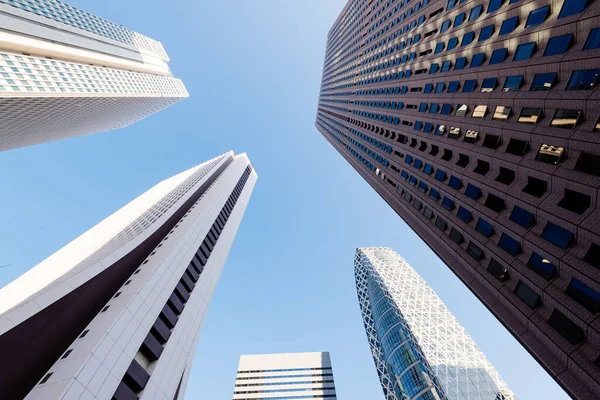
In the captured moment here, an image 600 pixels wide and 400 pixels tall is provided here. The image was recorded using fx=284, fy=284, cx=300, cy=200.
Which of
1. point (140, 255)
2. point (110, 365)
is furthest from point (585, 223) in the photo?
point (140, 255)

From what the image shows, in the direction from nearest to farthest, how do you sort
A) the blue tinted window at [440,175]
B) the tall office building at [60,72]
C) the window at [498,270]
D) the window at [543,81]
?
the window at [543,81] < the window at [498,270] < the blue tinted window at [440,175] < the tall office building at [60,72]

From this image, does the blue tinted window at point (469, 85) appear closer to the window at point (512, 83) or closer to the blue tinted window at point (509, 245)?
the window at point (512, 83)

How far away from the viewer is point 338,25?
115062mm

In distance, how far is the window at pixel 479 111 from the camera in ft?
92.3

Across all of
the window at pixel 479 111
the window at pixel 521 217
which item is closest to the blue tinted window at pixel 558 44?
the window at pixel 479 111

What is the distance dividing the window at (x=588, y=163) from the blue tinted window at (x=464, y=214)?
11.6m

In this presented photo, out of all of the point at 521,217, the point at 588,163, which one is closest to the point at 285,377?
the point at 521,217

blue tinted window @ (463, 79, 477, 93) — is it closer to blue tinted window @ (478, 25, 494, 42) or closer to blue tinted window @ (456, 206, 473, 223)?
blue tinted window @ (478, 25, 494, 42)

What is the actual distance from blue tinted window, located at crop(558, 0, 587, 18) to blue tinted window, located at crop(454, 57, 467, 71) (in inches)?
453

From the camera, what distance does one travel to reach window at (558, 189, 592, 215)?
1809 cm

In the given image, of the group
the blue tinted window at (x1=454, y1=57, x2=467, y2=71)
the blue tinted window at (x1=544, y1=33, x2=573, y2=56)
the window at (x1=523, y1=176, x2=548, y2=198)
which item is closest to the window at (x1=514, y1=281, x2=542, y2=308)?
the window at (x1=523, y1=176, x2=548, y2=198)

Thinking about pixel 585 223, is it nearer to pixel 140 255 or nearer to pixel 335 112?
pixel 140 255

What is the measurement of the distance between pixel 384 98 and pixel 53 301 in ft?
195

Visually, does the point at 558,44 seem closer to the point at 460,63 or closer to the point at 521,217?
the point at 460,63
